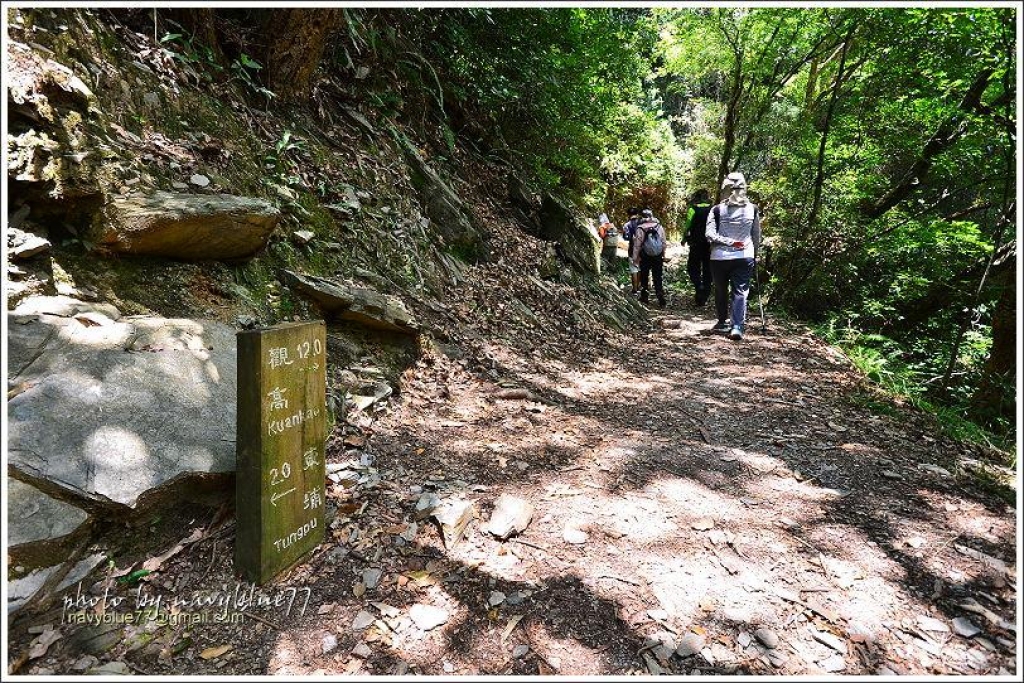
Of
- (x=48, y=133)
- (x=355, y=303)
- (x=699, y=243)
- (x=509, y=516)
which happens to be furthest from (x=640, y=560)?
(x=699, y=243)

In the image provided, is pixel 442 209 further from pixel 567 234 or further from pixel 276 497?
pixel 276 497

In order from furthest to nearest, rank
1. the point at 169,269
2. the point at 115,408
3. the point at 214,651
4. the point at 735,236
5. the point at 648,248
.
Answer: the point at 648,248 → the point at 735,236 → the point at 169,269 → the point at 115,408 → the point at 214,651

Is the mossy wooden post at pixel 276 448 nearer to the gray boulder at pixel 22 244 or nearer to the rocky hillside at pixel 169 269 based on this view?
the rocky hillside at pixel 169 269

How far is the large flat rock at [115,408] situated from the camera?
238 centimetres

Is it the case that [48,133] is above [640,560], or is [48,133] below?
above

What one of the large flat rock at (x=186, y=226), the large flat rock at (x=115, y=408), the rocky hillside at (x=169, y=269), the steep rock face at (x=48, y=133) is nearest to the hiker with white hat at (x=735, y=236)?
the rocky hillside at (x=169, y=269)

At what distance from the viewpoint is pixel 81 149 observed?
3.37 metres

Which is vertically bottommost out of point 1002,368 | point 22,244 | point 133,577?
point 133,577

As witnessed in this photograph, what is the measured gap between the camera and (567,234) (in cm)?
974

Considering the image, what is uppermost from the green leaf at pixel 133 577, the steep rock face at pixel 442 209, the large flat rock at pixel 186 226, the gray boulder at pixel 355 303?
the steep rock face at pixel 442 209

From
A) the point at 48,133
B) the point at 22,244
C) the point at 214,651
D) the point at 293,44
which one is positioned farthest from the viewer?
the point at 293,44

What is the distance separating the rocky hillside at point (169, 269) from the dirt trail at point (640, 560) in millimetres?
539

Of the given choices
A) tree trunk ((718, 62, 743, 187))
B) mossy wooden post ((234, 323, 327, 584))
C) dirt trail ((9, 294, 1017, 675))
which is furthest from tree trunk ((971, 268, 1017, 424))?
tree trunk ((718, 62, 743, 187))

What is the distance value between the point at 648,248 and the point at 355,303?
7564 mm
